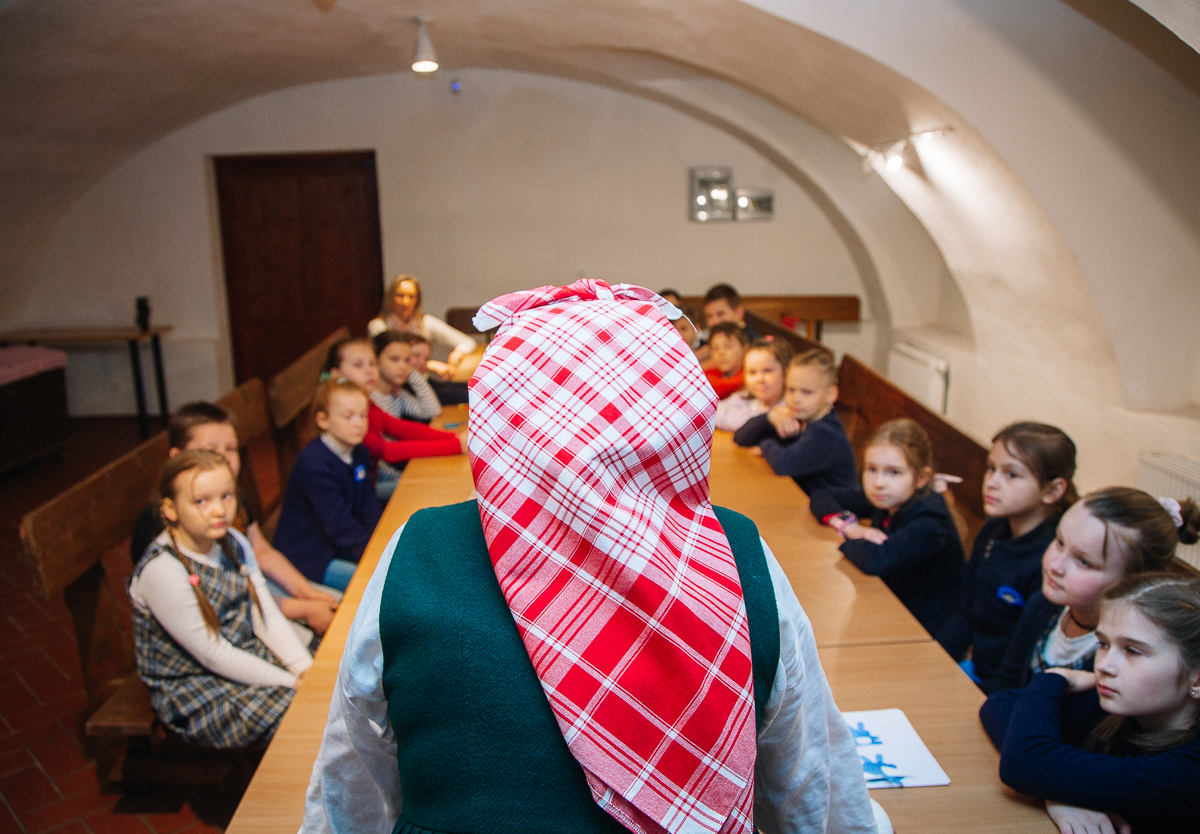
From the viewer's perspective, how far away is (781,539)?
2.66 m

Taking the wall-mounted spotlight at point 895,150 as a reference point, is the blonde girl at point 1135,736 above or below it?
below

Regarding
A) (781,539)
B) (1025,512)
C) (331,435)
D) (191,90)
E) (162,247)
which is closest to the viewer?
(1025,512)

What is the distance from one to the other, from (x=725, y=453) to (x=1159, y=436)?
206 centimetres

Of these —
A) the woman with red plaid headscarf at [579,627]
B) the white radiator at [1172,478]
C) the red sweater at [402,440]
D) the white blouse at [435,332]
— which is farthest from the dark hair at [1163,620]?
the white blouse at [435,332]

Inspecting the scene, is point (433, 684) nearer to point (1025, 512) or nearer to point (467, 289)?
point (1025, 512)

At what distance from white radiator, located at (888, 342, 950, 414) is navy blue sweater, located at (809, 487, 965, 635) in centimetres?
339

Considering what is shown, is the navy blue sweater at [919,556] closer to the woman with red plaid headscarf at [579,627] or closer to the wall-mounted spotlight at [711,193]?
Result: the woman with red plaid headscarf at [579,627]

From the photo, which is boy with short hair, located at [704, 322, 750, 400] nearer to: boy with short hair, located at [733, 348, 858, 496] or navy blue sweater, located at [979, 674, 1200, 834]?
boy with short hair, located at [733, 348, 858, 496]

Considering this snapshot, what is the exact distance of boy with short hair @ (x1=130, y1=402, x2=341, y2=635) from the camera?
271cm

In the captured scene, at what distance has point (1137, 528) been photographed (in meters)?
1.81

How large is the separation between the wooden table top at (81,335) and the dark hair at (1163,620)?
6916mm

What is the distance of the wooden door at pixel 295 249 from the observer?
748 cm

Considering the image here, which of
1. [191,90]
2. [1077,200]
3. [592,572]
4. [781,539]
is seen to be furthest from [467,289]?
[592,572]

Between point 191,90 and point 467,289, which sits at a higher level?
point 191,90
